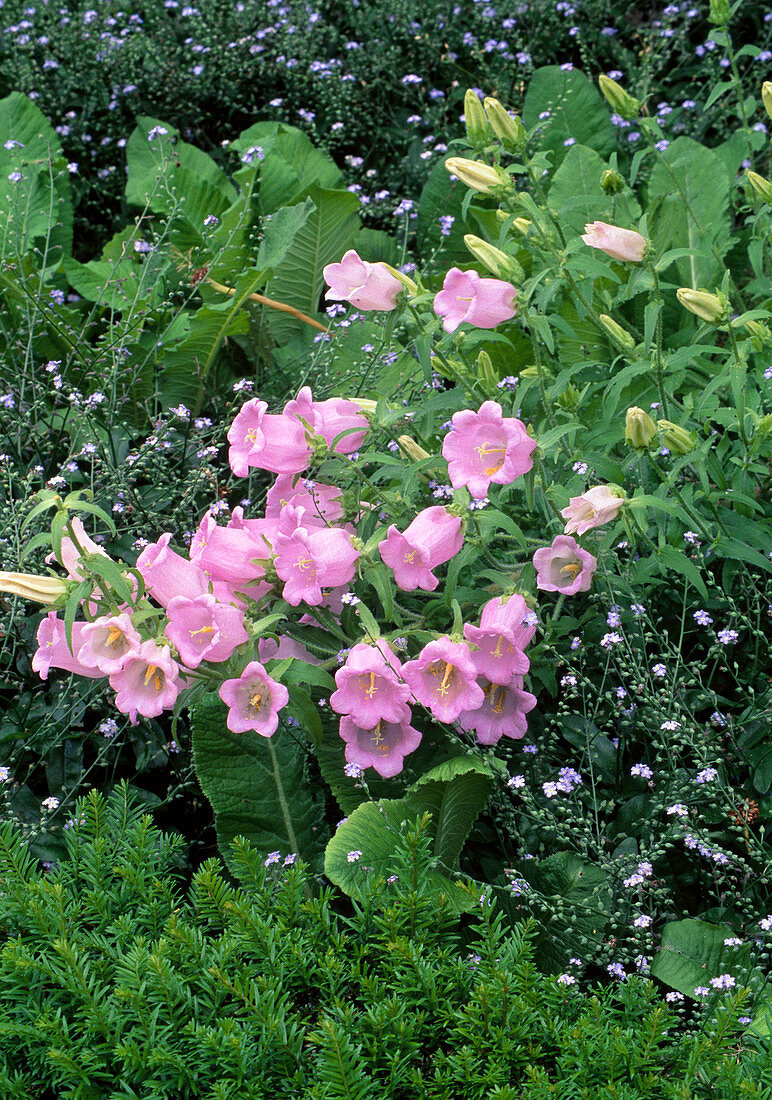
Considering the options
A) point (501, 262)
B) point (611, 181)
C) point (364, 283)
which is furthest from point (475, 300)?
point (611, 181)

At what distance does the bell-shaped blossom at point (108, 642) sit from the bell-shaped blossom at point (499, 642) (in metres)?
0.64

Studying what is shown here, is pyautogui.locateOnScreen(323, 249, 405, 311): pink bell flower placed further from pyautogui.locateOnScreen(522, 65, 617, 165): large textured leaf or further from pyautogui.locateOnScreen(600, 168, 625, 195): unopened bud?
pyautogui.locateOnScreen(522, 65, 617, 165): large textured leaf

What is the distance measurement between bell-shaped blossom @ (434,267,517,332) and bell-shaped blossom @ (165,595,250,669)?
2.32 ft

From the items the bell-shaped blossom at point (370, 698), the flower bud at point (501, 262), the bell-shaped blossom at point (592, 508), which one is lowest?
the bell-shaped blossom at point (370, 698)

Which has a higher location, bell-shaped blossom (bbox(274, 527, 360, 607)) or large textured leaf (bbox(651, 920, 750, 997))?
bell-shaped blossom (bbox(274, 527, 360, 607))

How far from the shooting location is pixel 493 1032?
4.63ft

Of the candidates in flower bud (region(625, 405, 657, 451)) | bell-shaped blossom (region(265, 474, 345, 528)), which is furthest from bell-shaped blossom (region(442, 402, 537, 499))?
bell-shaped blossom (region(265, 474, 345, 528))

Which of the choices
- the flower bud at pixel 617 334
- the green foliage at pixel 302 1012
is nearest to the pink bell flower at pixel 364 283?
the flower bud at pixel 617 334

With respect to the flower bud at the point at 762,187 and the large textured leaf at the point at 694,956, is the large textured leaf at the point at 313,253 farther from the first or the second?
the large textured leaf at the point at 694,956

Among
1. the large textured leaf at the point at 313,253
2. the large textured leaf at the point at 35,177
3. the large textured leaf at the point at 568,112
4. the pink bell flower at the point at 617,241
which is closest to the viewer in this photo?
the pink bell flower at the point at 617,241

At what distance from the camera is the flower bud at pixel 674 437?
6.35ft

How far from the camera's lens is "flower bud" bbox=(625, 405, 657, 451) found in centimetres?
189

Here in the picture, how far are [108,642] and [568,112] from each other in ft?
10.2

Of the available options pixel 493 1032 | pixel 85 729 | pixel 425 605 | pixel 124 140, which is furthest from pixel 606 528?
pixel 124 140
